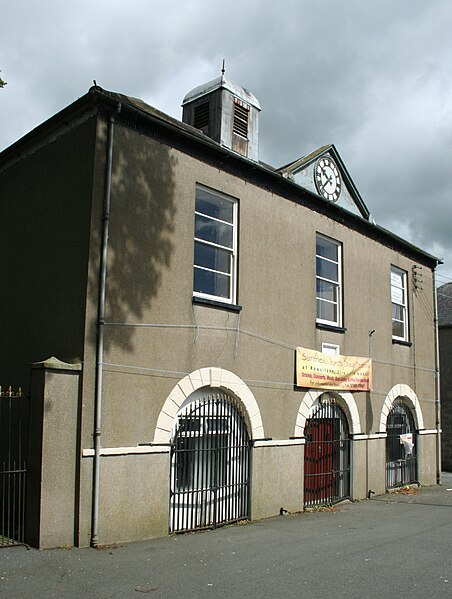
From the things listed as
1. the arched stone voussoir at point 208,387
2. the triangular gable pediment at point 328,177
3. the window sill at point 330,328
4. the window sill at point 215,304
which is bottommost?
the arched stone voussoir at point 208,387

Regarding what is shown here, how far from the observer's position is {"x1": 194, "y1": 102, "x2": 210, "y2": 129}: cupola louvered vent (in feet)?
47.2

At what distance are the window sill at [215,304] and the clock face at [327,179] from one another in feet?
14.5

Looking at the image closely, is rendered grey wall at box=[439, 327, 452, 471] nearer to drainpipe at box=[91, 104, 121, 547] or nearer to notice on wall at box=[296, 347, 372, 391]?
notice on wall at box=[296, 347, 372, 391]

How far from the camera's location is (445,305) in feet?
90.3

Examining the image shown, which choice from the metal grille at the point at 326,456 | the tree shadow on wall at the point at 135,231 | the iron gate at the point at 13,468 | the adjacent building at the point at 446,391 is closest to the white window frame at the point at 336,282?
the metal grille at the point at 326,456

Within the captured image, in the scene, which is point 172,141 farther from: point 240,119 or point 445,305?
point 445,305

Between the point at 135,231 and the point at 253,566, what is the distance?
5220 mm

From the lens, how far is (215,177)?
470 inches

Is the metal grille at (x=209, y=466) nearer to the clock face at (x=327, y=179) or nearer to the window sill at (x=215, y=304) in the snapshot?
the window sill at (x=215, y=304)

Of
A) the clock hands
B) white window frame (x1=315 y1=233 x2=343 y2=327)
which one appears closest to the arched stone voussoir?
A: white window frame (x1=315 y1=233 x2=343 y2=327)

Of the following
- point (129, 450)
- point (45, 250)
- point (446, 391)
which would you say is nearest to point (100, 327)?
point (129, 450)

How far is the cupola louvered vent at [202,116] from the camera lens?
14.4 m

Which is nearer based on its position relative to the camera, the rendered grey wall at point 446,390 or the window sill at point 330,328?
the window sill at point 330,328

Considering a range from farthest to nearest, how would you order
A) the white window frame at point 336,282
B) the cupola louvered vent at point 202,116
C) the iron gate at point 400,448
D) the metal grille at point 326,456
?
the iron gate at point 400,448 < the white window frame at point 336,282 < the cupola louvered vent at point 202,116 < the metal grille at point 326,456
